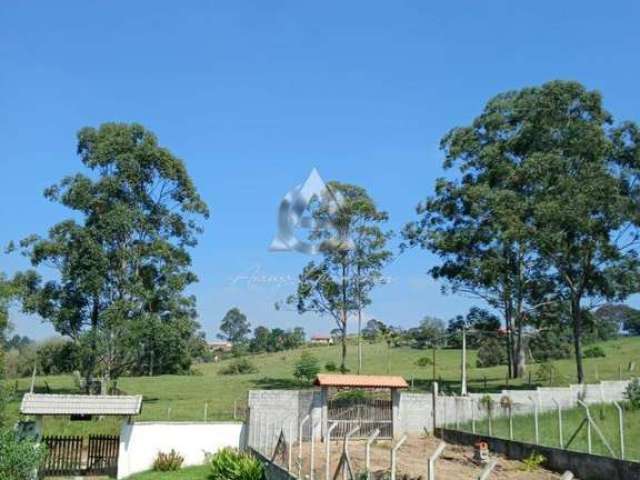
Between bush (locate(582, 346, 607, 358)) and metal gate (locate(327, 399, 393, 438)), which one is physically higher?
bush (locate(582, 346, 607, 358))

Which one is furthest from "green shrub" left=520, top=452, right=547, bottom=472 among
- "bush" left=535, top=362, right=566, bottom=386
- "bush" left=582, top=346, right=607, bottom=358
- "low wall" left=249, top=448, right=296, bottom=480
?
"bush" left=582, top=346, right=607, bottom=358

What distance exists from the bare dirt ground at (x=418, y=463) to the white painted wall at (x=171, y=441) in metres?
3.26

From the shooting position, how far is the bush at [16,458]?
20.6 m

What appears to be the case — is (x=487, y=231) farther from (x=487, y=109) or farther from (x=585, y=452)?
(x=585, y=452)

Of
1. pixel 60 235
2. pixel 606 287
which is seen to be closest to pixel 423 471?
pixel 606 287

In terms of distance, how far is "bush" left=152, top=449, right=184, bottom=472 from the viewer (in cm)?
2688

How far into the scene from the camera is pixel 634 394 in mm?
31047

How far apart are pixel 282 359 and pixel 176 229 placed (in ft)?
131

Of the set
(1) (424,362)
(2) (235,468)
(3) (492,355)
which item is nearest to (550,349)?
(3) (492,355)

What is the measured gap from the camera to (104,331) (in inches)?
1576

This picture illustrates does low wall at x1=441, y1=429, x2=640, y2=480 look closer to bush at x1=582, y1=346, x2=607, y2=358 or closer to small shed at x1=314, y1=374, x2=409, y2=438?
small shed at x1=314, y1=374, x2=409, y2=438

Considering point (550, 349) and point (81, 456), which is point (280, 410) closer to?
point (81, 456)

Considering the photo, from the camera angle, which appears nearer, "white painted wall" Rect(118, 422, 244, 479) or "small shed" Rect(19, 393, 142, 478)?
"small shed" Rect(19, 393, 142, 478)

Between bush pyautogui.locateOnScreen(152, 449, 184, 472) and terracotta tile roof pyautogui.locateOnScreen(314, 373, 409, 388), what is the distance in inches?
268
